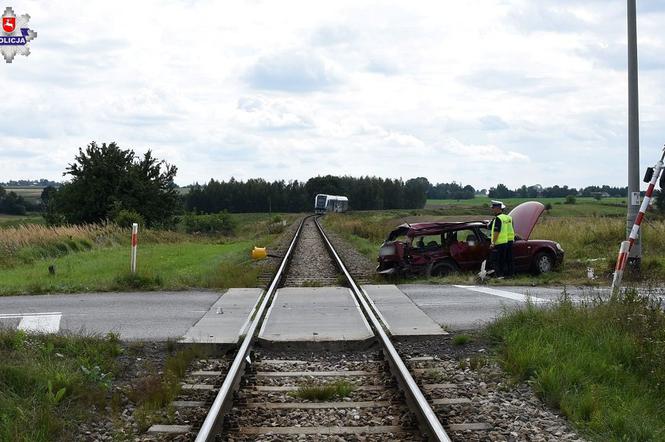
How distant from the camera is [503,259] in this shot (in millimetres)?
15750

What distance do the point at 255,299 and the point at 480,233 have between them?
19.8ft

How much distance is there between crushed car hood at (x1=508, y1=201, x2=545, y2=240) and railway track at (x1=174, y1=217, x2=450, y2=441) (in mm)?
9001

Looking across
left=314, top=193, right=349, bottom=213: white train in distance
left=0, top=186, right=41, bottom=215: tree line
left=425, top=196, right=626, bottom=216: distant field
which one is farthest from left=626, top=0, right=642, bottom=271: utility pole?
left=0, top=186, right=41, bottom=215: tree line

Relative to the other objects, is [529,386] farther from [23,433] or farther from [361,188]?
[361,188]

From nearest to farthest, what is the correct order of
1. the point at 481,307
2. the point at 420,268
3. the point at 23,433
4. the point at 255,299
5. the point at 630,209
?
the point at 23,433 < the point at 481,307 < the point at 255,299 < the point at 630,209 < the point at 420,268

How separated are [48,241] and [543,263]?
18997 mm

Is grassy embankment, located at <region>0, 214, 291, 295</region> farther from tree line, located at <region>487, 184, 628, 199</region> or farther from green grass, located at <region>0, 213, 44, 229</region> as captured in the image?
tree line, located at <region>487, 184, 628, 199</region>

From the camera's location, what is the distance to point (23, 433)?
210 inches

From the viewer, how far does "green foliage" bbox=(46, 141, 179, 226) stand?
165ft

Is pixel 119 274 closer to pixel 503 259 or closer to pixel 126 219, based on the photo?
pixel 503 259

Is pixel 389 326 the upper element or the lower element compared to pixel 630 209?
lower

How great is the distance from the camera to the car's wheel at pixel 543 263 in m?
16.5

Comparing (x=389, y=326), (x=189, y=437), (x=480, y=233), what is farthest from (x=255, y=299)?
(x=189, y=437)

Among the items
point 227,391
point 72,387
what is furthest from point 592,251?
point 72,387
